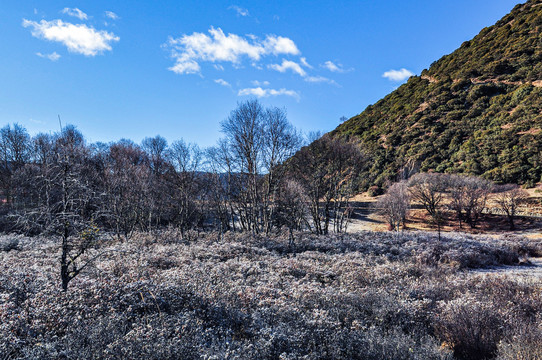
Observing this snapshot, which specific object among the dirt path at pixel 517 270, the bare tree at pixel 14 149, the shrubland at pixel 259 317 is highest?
the bare tree at pixel 14 149

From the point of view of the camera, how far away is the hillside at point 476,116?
123 feet

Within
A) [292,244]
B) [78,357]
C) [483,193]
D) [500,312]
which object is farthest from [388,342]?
[483,193]

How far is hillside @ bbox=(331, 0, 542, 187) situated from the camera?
123ft

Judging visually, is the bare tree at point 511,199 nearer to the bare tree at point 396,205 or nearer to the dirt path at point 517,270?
the bare tree at point 396,205

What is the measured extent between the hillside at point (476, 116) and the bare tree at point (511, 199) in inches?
196

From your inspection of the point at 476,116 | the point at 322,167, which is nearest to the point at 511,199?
the point at 322,167

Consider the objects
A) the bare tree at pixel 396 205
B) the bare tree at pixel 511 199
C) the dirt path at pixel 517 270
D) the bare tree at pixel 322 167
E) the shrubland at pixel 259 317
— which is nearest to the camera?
the shrubland at pixel 259 317

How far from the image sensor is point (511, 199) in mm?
27094

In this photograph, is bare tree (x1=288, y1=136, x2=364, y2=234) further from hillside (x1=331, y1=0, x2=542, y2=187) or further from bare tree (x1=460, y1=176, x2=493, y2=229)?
bare tree (x1=460, y1=176, x2=493, y2=229)

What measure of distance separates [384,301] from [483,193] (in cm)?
3197

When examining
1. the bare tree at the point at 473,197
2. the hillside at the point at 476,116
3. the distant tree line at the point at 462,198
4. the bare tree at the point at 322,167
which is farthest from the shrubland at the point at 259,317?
the hillside at the point at 476,116

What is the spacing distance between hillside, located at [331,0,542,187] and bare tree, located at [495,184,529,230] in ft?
16.4

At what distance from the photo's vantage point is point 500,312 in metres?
5.05

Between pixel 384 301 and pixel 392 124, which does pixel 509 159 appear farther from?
pixel 384 301
